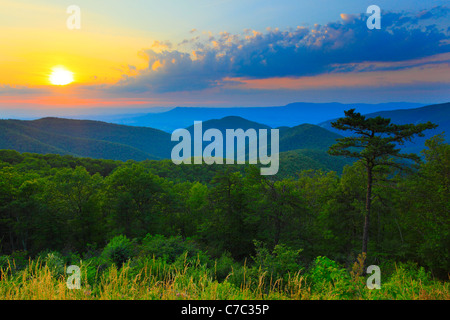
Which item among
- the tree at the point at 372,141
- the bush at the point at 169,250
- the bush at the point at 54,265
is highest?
the tree at the point at 372,141

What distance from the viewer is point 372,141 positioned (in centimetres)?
1794

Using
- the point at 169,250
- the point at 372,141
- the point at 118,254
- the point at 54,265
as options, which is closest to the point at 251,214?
the point at 169,250

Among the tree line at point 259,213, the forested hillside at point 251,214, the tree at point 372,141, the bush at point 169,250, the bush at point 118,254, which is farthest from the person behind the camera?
the forested hillside at point 251,214

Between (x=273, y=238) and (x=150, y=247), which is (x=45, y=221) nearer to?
(x=150, y=247)

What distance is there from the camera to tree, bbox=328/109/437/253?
17.8 metres

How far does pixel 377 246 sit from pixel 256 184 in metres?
12.7

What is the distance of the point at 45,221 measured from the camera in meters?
24.2

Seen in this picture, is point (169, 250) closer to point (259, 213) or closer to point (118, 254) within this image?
point (118, 254)

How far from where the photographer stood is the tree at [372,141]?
699 inches

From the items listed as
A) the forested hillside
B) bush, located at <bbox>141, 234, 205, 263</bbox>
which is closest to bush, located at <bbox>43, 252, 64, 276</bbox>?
bush, located at <bbox>141, 234, 205, 263</bbox>

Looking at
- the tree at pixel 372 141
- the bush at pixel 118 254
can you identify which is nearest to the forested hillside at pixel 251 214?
the tree at pixel 372 141

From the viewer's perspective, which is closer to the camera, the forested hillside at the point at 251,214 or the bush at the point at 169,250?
the bush at the point at 169,250

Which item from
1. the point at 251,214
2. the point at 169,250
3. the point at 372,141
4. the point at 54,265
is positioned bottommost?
the point at 169,250

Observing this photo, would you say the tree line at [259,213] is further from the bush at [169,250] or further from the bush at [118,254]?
the bush at [118,254]
